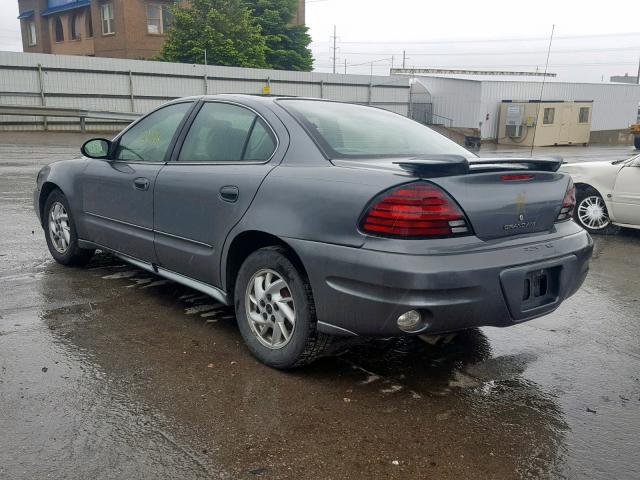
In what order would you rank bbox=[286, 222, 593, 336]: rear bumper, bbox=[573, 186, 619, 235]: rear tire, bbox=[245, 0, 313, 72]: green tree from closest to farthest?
bbox=[286, 222, 593, 336]: rear bumper < bbox=[573, 186, 619, 235]: rear tire < bbox=[245, 0, 313, 72]: green tree

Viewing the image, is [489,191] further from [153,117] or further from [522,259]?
[153,117]

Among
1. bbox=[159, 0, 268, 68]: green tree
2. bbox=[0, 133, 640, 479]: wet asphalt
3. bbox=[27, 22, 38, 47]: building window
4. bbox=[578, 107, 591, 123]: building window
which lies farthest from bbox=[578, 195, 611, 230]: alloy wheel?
bbox=[27, 22, 38, 47]: building window

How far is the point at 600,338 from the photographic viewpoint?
14.0 feet

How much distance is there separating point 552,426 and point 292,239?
1618 millimetres

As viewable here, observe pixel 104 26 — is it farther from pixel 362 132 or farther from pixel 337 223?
pixel 337 223

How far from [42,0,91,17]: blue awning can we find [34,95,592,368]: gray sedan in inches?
1426

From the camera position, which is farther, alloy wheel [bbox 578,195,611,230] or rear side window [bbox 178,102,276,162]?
alloy wheel [bbox 578,195,611,230]

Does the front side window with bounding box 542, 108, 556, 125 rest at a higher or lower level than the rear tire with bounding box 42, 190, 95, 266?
lower

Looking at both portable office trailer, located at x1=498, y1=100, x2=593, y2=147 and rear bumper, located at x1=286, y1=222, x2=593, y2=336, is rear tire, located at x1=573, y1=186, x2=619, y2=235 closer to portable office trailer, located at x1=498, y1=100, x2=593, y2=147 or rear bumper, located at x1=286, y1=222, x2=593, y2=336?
rear bumper, located at x1=286, y1=222, x2=593, y2=336

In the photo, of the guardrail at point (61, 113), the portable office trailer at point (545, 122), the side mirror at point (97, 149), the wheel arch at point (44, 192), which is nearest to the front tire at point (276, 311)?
the side mirror at point (97, 149)

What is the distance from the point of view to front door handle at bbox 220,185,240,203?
3.65m

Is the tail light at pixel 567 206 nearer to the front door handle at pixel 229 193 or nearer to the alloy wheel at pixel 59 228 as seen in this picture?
the front door handle at pixel 229 193

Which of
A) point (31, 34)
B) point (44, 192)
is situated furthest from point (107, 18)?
point (44, 192)

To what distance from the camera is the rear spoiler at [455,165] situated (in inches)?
118
